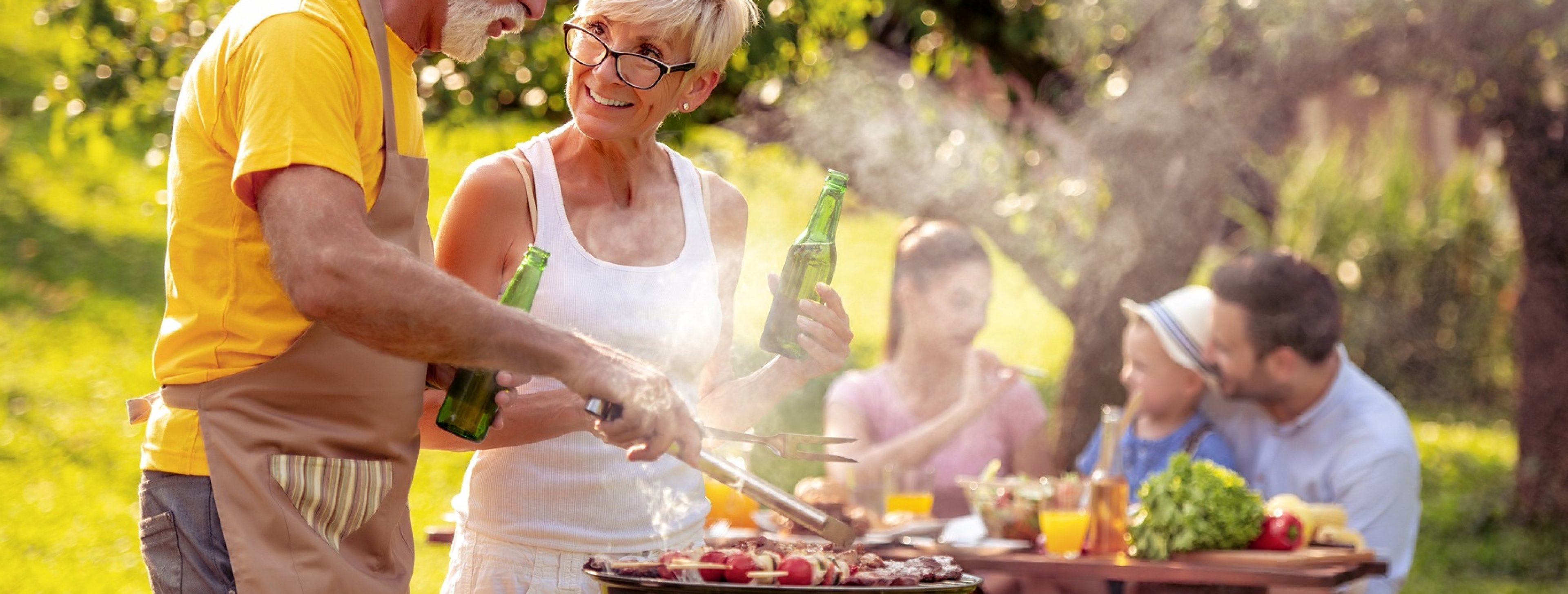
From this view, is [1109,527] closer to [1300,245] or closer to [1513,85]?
[1513,85]

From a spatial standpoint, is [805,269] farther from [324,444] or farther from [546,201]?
[324,444]

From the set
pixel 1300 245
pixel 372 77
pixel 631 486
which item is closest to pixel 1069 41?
pixel 631 486

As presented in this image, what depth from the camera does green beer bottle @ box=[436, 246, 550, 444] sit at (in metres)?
2.00

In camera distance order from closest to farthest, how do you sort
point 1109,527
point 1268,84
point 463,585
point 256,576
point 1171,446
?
point 256,576 → point 463,585 → point 1109,527 → point 1171,446 → point 1268,84

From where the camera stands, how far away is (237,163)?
5.20 ft

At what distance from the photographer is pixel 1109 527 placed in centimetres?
353

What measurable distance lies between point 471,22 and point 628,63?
0.99 ft

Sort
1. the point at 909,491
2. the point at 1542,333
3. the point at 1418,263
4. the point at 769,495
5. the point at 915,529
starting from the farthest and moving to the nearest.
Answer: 1. the point at 1418,263
2. the point at 1542,333
3. the point at 909,491
4. the point at 915,529
5. the point at 769,495

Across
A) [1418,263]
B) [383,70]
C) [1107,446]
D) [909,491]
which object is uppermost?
[1418,263]

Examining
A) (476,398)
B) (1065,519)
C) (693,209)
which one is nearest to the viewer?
(476,398)

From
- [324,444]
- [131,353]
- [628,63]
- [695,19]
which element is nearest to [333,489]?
[324,444]

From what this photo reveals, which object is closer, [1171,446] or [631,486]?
[631,486]

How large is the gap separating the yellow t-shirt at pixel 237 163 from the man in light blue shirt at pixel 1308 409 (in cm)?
309

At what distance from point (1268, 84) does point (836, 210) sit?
3.14 metres
